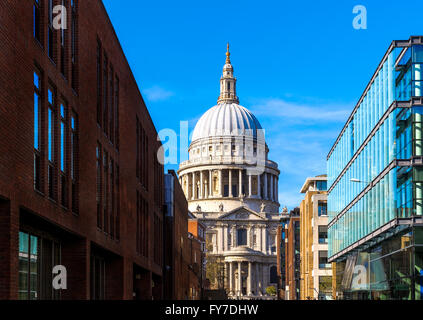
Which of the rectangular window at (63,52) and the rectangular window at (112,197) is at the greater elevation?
the rectangular window at (63,52)

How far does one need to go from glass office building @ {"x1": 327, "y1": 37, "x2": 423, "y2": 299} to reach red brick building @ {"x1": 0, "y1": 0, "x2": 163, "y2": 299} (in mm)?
13481

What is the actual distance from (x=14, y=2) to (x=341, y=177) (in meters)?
47.2

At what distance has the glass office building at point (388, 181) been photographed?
4031 cm

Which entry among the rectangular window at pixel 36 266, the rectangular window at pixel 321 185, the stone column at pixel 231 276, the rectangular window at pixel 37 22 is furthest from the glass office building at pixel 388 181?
the stone column at pixel 231 276

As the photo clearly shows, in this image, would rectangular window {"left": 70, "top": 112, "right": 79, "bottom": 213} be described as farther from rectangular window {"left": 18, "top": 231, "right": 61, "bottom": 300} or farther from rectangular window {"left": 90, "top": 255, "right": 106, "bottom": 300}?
rectangular window {"left": 90, "top": 255, "right": 106, "bottom": 300}

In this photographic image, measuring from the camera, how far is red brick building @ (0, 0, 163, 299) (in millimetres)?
18438

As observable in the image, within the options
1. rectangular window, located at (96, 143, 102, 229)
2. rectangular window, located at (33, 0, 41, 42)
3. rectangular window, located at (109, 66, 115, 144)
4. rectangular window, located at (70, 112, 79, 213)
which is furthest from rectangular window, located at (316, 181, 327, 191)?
rectangular window, located at (33, 0, 41, 42)

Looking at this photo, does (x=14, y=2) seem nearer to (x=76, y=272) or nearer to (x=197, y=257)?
(x=76, y=272)

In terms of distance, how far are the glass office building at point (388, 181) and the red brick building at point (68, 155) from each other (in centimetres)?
1348

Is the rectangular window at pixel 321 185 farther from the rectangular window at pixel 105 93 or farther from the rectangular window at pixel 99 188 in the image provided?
the rectangular window at pixel 99 188

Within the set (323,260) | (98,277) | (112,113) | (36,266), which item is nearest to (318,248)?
(323,260)

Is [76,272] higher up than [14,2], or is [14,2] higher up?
[14,2]

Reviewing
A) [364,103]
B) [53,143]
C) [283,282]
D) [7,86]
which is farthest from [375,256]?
[283,282]
